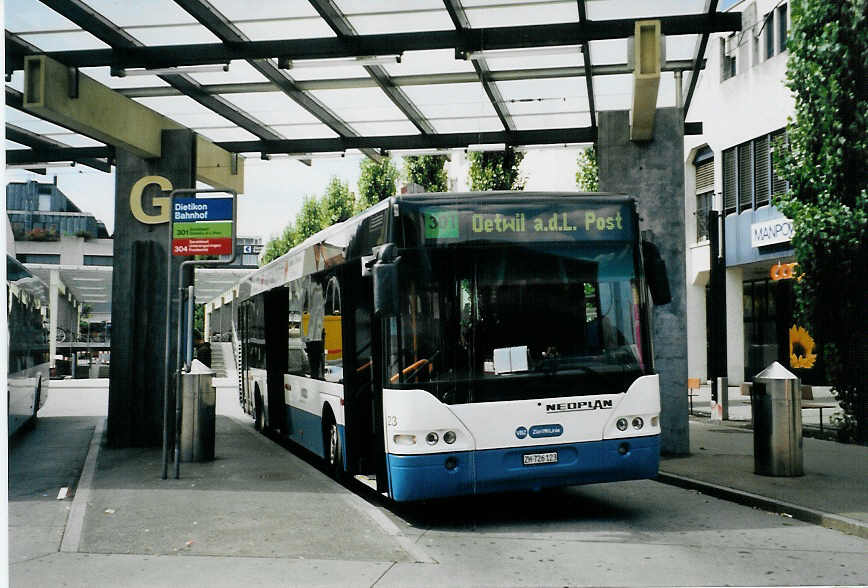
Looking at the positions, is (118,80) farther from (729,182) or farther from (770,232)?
(729,182)

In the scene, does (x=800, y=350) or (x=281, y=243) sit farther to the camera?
(x=281, y=243)

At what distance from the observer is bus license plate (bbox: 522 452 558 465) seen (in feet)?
27.9

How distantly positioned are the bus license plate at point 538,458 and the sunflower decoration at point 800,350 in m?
19.1

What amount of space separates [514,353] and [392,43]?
5.08m

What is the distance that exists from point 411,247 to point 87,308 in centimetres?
6868

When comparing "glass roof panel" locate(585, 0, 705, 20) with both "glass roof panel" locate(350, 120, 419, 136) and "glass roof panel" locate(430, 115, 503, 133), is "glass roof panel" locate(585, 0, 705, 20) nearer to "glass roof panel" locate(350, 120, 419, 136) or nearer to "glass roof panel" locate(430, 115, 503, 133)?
"glass roof panel" locate(430, 115, 503, 133)

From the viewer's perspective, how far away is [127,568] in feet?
22.4

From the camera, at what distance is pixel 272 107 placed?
592 inches

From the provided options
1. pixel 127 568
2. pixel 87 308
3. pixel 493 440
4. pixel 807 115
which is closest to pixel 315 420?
pixel 493 440

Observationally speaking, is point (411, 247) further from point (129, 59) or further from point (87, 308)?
point (87, 308)

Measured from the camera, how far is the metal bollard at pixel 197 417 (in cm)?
1281

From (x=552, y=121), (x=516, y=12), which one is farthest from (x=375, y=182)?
(x=516, y=12)

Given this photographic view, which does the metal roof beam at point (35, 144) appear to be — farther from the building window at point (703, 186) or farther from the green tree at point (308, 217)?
the green tree at point (308, 217)

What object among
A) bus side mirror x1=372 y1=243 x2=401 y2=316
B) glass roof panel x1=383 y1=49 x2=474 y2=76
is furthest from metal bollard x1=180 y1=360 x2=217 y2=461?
bus side mirror x1=372 y1=243 x2=401 y2=316
